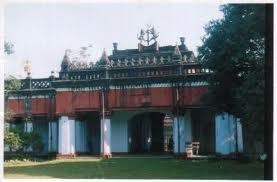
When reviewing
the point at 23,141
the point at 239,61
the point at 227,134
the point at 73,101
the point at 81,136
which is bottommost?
the point at 23,141

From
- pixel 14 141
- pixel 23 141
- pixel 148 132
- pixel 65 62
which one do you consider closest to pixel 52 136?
pixel 23 141

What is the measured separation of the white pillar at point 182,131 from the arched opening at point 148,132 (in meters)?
4.10

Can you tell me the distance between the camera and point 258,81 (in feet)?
44.1

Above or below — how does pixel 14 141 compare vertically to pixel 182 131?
below

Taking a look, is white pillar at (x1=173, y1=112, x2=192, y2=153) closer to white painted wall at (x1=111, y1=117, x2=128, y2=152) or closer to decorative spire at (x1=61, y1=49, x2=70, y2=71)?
white painted wall at (x1=111, y1=117, x2=128, y2=152)

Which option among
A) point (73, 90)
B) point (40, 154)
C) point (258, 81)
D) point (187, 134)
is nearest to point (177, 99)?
point (187, 134)

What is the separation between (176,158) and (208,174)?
757 centimetres

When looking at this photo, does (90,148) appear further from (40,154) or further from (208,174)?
(208,174)

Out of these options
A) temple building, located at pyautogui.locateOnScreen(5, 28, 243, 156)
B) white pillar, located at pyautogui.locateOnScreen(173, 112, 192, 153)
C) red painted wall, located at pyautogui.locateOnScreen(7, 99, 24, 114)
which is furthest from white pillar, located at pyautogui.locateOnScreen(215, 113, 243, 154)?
red painted wall, located at pyautogui.locateOnScreen(7, 99, 24, 114)

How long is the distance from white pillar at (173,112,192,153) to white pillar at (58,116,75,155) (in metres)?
5.05

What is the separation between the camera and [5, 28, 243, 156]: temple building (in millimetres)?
23297

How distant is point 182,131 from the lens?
2344cm

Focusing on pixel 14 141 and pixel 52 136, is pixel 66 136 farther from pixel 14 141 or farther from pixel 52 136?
pixel 14 141

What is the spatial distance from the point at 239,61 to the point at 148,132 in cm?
1430
